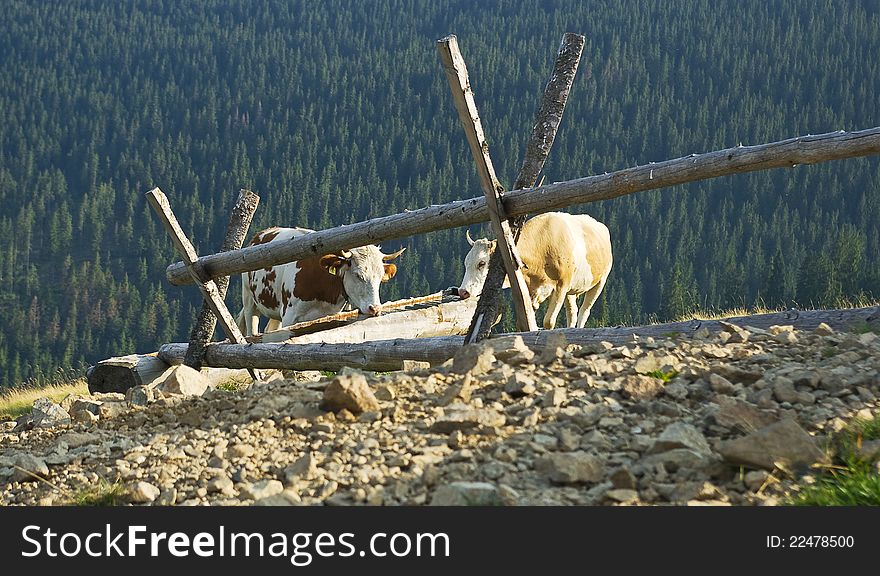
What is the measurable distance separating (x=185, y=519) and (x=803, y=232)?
122 meters

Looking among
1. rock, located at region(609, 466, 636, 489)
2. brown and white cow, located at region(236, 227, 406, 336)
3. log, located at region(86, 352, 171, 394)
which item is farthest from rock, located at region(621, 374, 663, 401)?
brown and white cow, located at region(236, 227, 406, 336)

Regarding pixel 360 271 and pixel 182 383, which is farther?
pixel 360 271

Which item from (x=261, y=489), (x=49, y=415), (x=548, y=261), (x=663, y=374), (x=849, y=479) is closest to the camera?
(x=849, y=479)

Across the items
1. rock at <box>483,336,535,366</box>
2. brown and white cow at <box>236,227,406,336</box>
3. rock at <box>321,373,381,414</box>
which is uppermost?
brown and white cow at <box>236,227,406,336</box>

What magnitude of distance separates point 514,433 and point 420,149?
495 ft

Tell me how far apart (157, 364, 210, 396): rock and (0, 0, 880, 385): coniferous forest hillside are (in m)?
86.7

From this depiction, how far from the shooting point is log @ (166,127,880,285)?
5.69 metres

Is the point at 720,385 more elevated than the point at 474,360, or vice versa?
the point at 474,360

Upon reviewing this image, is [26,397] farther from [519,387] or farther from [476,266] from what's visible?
[519,387]

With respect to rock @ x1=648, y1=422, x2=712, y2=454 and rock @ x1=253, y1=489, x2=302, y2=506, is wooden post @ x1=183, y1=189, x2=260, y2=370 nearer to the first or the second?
rock @ x1=253, y1=489, x2=302, y2=506

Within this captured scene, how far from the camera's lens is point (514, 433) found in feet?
13.7

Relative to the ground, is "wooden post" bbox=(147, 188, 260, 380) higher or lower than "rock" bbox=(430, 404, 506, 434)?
higher

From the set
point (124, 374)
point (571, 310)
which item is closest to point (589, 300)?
point (571, 310)

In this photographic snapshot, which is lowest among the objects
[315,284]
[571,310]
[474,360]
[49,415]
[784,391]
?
[784,391]
